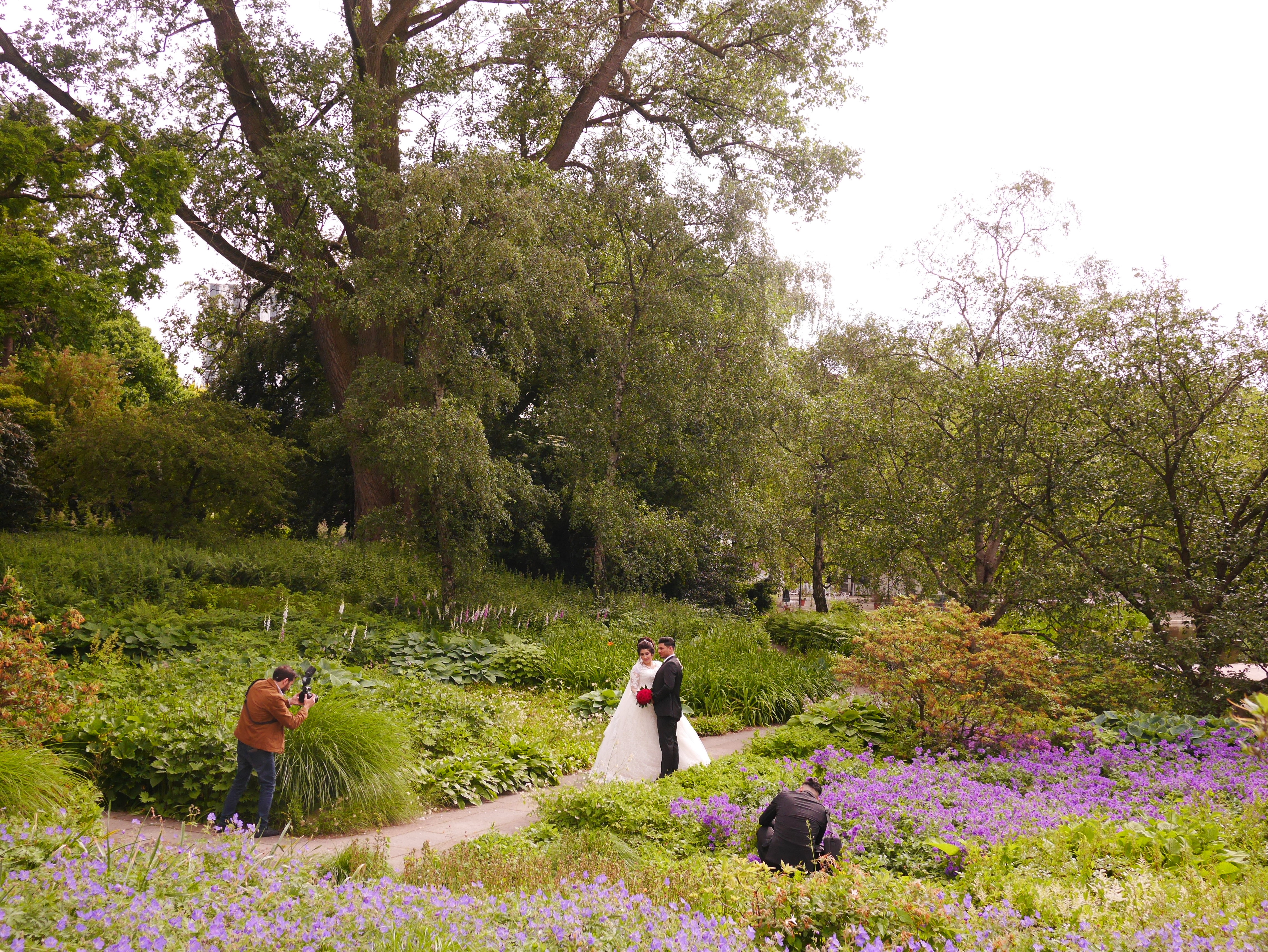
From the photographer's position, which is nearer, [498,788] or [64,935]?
[64,935]

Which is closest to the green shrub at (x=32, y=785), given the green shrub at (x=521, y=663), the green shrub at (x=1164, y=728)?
the green shrub at (x=521, y=663)

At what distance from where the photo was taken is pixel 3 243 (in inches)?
430

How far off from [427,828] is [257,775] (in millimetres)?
1331

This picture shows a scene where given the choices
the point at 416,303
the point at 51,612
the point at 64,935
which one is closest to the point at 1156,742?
the point at 64,935

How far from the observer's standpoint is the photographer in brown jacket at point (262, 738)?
5793 millimetres

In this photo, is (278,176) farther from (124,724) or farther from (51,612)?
(124,724)

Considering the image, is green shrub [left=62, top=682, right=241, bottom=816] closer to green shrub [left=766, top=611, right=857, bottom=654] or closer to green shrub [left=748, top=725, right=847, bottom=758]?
green shrub [left=748, top=725, right=847, bottom=758]

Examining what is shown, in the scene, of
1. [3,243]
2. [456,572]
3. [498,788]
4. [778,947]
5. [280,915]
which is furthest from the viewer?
[456,572]

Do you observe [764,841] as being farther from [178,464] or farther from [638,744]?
[178,464]

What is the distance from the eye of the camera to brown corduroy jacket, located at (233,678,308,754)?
19.0 ft

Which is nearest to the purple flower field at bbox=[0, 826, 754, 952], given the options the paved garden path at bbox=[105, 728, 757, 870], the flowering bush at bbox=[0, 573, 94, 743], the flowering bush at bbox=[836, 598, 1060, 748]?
the paved garden path at bbox=[105, 728, 757, 870]

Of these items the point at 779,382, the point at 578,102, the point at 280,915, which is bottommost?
the point at 280,915

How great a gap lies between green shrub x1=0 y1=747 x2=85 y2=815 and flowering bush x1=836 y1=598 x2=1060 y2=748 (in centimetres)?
715

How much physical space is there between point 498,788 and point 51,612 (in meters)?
6.68
